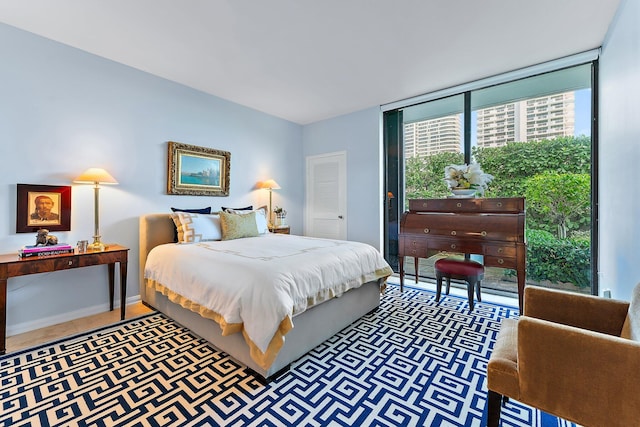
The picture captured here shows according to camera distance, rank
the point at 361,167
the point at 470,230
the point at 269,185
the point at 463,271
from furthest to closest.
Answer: the point at 361,167, the point at 269,185, the point at 470,230, the point at 463,271

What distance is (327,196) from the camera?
16.1 feet

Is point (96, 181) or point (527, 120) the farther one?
point (527, 120)

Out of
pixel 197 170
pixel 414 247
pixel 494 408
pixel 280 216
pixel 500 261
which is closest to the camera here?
pixel 494 408

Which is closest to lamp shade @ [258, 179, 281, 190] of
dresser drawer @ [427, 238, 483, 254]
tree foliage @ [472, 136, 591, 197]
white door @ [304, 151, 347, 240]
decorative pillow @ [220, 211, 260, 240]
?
white door @ [304, 151, 347, 240]

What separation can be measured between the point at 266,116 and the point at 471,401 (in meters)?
4.42

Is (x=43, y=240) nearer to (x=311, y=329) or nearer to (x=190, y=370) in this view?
(x=190, y=370)

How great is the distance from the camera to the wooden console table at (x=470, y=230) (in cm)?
269

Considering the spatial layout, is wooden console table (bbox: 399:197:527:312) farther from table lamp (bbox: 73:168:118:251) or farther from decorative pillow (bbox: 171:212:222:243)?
table lamp (bbox: 73:168:118:251)

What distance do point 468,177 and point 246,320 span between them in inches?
114

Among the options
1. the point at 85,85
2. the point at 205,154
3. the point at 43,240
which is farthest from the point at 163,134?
the point at 43,240

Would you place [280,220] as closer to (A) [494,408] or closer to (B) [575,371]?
(A) [494,408]

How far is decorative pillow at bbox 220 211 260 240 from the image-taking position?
3.22m

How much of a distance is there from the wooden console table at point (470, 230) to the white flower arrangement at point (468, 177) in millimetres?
239

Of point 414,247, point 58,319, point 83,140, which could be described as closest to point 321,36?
point 414,247
